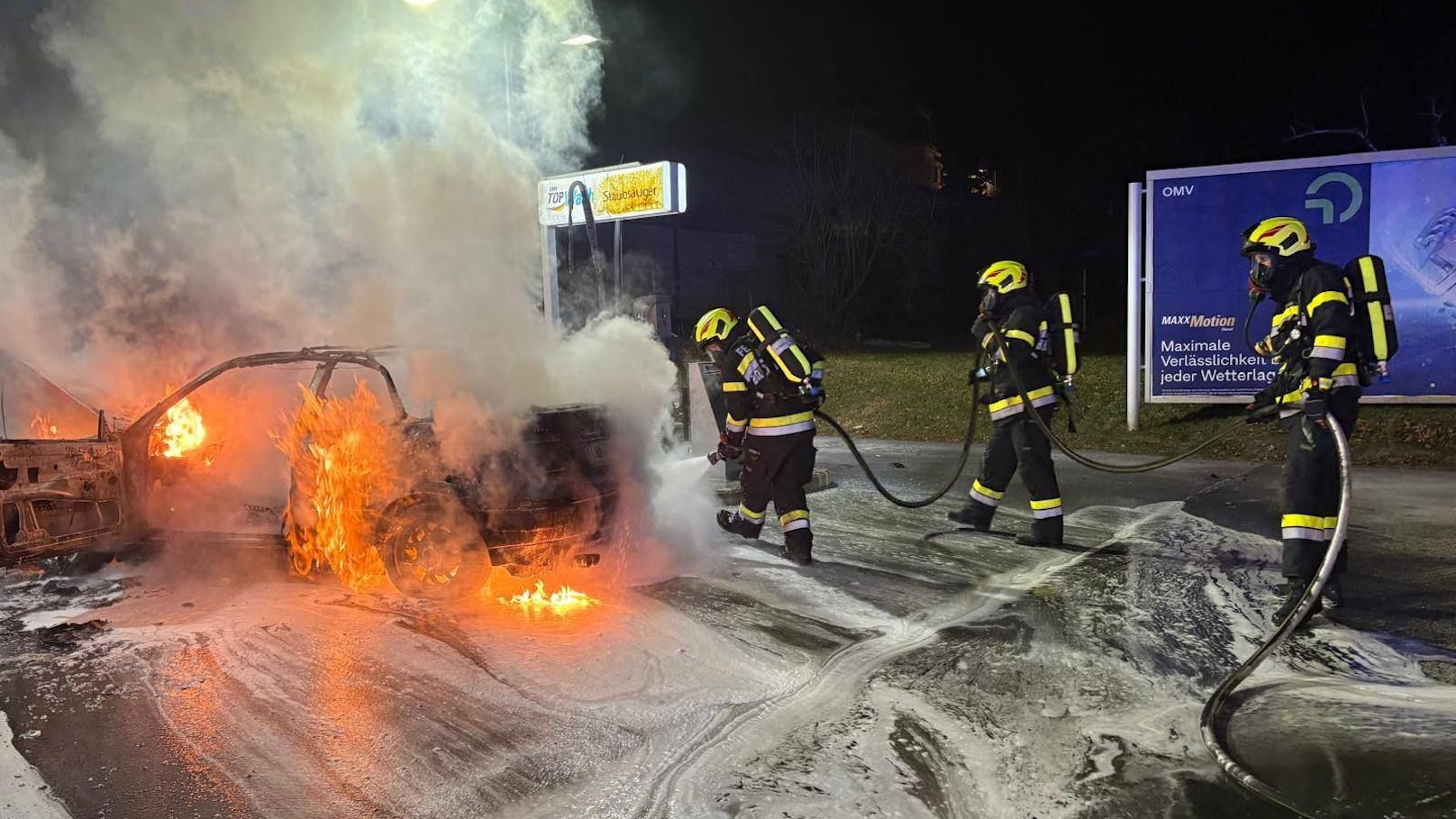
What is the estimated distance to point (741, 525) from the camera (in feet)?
22.7

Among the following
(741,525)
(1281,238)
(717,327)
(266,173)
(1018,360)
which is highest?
(266,173)

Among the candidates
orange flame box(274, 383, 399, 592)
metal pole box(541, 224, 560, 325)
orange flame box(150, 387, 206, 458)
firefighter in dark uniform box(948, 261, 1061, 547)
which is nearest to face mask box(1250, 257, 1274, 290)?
firefighter in dark uniform box(948, 261, 1061, 547)

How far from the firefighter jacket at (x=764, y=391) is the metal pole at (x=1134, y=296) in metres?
7.02

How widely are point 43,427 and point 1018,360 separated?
7.65m

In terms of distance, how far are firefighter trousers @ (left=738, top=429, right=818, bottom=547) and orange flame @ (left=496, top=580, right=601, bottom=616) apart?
5.06 feet

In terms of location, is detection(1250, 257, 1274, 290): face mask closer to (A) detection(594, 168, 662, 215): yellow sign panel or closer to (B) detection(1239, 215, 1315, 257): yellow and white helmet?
(B) detection(1239, 215, 1315, 257): yellow and white helmet

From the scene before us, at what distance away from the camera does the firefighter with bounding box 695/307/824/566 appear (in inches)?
255

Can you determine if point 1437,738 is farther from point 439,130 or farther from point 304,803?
point 439,130

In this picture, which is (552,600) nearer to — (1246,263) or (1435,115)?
(1246,263)

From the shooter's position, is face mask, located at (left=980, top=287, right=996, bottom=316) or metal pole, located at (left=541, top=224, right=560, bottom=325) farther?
metal pole, located at (left=541, top=224, right=560, bottom=325)

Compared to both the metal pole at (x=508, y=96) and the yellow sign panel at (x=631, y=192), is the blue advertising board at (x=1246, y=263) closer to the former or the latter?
the yellow sign panel at (x=631, y=192)

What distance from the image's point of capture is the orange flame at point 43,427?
25.3 ft

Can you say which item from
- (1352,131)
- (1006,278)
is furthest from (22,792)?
(1352,131)

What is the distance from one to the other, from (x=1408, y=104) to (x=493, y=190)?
26.8 meters
